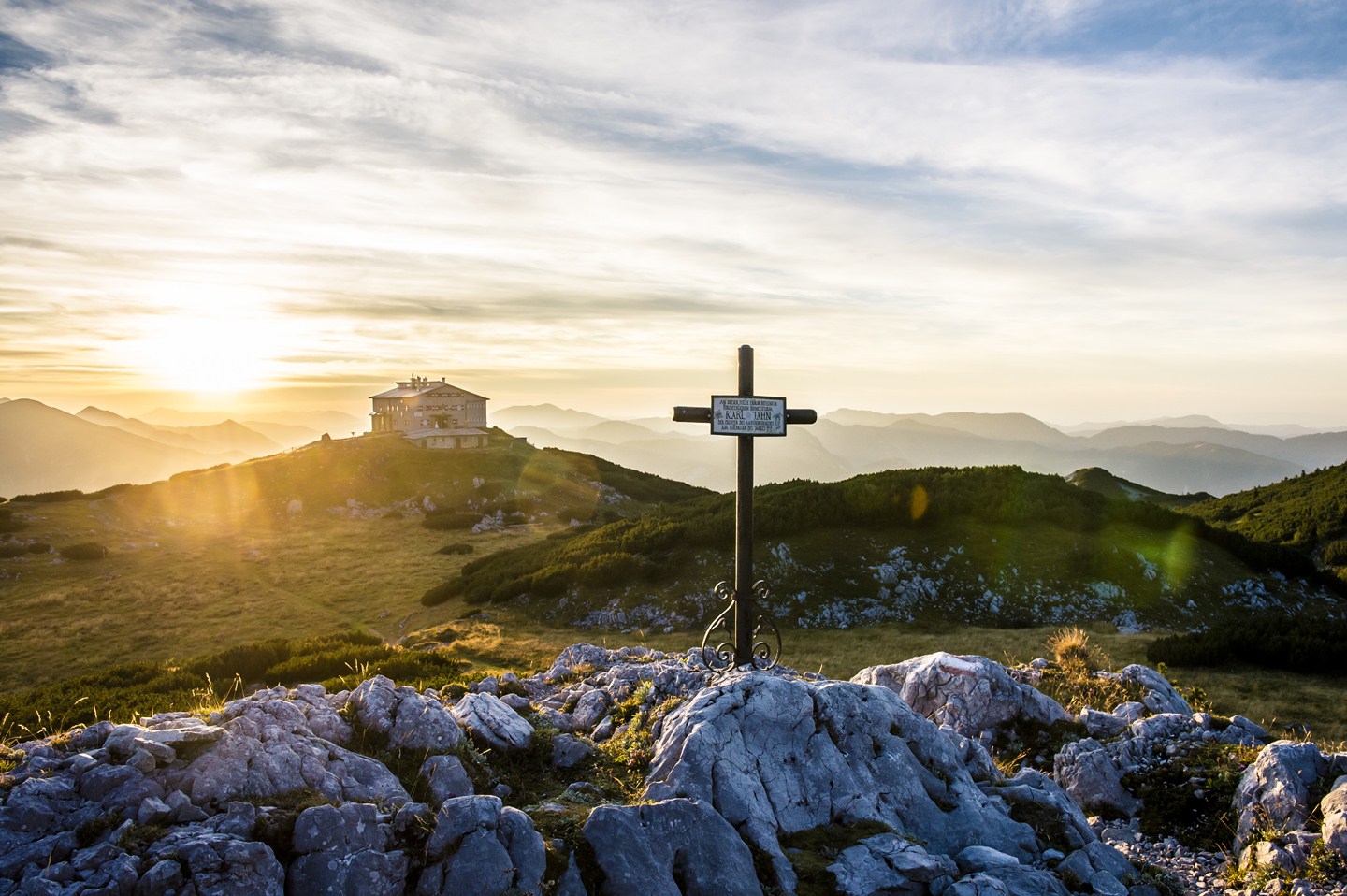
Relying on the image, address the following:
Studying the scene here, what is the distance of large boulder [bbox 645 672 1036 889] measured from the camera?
303 inches

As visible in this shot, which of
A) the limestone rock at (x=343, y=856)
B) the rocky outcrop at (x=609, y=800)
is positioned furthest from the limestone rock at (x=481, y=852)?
the limestone rock at (x=343, y=856)

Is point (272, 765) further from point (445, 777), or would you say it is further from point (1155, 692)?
point (1155, 692)

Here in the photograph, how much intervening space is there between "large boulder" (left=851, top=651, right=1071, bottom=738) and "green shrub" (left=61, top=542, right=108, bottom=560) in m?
41.3

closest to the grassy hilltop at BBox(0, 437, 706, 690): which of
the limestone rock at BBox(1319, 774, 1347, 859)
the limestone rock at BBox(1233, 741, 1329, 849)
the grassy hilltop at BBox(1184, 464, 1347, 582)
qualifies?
the limestone rock at BBox(1233, 741, 1329, 849)

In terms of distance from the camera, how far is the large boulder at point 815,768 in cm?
771

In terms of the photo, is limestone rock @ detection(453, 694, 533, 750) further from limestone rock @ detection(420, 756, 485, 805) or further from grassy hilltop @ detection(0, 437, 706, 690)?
grassy hilltop @ detection(0, 437, 706, 690)

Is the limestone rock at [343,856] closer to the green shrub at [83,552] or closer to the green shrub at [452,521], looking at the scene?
the green shrub at [83,552]

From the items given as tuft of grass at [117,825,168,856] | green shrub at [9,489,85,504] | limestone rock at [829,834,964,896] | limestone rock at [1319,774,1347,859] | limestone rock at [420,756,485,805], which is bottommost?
green shrub at [9,489,85,504]

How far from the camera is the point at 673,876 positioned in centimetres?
647

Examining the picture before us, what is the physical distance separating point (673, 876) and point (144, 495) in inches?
2238

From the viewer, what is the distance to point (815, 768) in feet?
27.0

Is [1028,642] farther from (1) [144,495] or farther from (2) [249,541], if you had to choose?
(1) [144,495]

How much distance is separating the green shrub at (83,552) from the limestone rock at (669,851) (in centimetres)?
4153

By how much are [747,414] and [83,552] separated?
40.7 m
